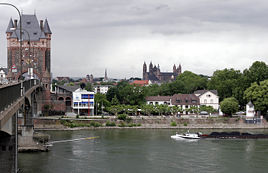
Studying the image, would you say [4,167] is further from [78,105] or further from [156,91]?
[156,91]

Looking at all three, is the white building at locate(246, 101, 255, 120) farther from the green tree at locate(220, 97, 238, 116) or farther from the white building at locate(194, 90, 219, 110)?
the white building at locate(194, 90, 219, 110)

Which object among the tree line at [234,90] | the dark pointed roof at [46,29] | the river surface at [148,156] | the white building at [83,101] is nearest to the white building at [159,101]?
the tree line at [234,90]

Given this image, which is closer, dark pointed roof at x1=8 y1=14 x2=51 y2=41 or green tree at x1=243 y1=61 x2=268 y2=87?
green tree at x1=243 y1=61 x2=268 y2=87

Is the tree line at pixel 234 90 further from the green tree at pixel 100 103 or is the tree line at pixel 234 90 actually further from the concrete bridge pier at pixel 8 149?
the concrete bridge pier at pixel 8 149

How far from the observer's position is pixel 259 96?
84.2 m

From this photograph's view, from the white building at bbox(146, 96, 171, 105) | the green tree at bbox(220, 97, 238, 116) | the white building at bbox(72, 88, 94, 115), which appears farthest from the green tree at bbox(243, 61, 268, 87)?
the white building at bbox(72, 88, 94, 115)

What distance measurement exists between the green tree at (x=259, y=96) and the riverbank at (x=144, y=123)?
2883mm

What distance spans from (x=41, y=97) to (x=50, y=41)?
50.6 ft

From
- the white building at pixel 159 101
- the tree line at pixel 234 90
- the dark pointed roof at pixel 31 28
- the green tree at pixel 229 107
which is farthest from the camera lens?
the white building at pixel 159 101

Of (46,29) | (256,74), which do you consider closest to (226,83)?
(256,74)

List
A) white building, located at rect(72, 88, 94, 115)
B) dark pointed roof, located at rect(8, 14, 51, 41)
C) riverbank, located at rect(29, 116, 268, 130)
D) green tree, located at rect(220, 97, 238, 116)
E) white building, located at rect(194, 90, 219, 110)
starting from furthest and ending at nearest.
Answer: white building, located at rect(194, 90, 219, 110), dark pointed roof, located at rect(8, 14, 51, 41), white building, located at rect(72, 88, 94, 115), green tree, located at rect(220, 97, 238, 116), riverbank, located at rect(29, 116, 268, 130)

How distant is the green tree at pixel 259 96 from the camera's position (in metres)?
83.8

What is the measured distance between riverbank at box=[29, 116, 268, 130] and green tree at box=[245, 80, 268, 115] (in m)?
2.88

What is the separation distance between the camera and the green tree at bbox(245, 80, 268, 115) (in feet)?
275
